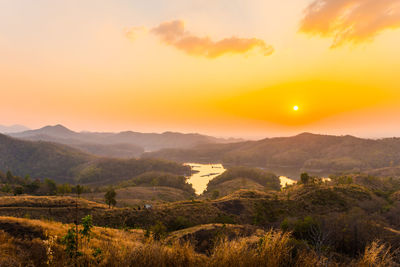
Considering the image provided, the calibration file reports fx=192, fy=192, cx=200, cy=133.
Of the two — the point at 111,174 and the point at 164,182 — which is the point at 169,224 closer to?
the point at 164,182

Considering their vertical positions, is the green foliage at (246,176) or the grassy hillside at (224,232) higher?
the grassy hillside at (224,232)

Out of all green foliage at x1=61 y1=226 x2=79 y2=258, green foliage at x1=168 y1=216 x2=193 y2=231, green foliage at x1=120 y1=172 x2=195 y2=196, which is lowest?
green foliage at x1=120 y1=172 x2=195 y2=196

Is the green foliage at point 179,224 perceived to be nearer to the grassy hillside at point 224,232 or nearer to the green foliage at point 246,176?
the grassy hillside at point 224,232

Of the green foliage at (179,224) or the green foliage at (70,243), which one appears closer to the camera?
the green foliage at (70,243)

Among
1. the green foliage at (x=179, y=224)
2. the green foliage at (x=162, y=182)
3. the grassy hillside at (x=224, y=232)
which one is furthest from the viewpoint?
the green foliage at (x=162, y=182)

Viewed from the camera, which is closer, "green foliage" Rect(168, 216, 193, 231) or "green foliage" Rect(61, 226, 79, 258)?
"green foliage" Rect(61, 226, 79, 258)

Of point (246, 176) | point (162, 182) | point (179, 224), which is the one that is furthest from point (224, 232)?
point (246, 176)

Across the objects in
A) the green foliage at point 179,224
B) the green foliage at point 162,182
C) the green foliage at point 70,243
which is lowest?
the green foliage at point 162,182

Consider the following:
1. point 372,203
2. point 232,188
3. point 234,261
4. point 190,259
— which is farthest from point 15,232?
point 232,188

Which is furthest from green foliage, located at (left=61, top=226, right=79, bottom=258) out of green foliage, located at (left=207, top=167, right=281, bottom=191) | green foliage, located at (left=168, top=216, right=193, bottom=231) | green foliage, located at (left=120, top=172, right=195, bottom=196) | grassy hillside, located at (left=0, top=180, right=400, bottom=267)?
green foliage, located at (left=207, top=167, right=281, bottom=191)

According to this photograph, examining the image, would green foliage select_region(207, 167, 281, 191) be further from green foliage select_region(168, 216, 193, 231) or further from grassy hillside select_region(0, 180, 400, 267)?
green foliage select_region(168, 216, 193, 231)

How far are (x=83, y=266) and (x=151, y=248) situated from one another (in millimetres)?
1852

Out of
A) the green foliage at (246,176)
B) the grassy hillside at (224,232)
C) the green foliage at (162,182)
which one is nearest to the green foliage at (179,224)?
the grassy hillside at (224,232)

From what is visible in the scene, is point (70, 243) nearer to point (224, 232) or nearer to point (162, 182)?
point (224, 232)
